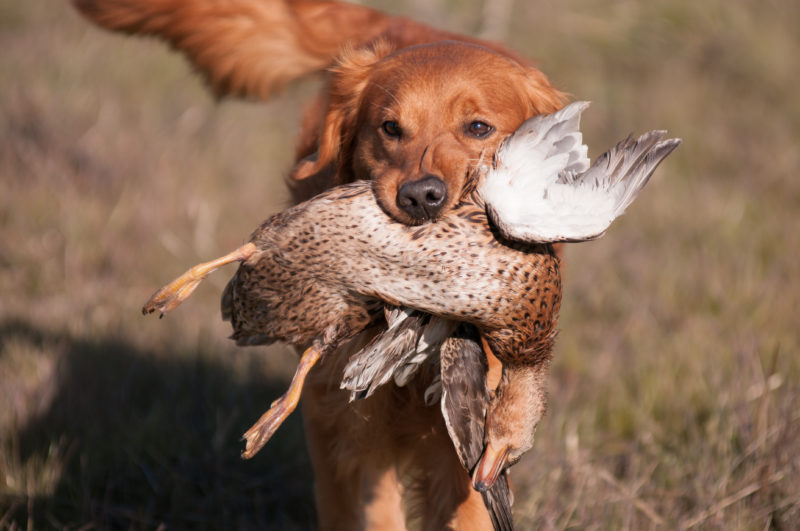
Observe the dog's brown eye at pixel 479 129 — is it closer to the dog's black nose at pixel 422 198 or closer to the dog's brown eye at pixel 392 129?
the dog's brown eye at pixel 392 129

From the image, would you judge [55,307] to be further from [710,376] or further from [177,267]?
[710,376]

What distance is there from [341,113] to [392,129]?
0.38m

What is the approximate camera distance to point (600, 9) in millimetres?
8172

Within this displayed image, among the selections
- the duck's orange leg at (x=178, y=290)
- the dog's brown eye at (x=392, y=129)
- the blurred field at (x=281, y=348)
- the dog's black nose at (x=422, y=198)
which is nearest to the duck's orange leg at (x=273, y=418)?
the duck's orange leg at (x=178, y=290)

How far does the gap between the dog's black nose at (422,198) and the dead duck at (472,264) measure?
0.22ft

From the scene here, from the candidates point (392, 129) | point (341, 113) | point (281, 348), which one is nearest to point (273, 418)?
point (392, 129)

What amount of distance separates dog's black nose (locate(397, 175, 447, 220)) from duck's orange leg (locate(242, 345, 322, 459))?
16.5 inches

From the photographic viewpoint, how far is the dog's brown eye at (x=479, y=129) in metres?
2.61

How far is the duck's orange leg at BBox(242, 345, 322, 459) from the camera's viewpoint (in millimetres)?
1870

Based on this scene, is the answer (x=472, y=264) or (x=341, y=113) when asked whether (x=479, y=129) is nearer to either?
(x=341, y=113)

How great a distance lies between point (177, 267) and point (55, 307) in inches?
31.4

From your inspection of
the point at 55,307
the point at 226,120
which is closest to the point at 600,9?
the point at 226,120

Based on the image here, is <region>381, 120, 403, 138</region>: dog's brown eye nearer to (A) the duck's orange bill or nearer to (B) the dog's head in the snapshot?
(B) the dog's head

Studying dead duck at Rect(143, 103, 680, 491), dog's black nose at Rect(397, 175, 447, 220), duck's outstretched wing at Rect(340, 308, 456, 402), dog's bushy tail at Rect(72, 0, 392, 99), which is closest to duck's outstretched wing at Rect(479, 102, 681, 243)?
dead duck at Rect(143, 103, 680, 491)
